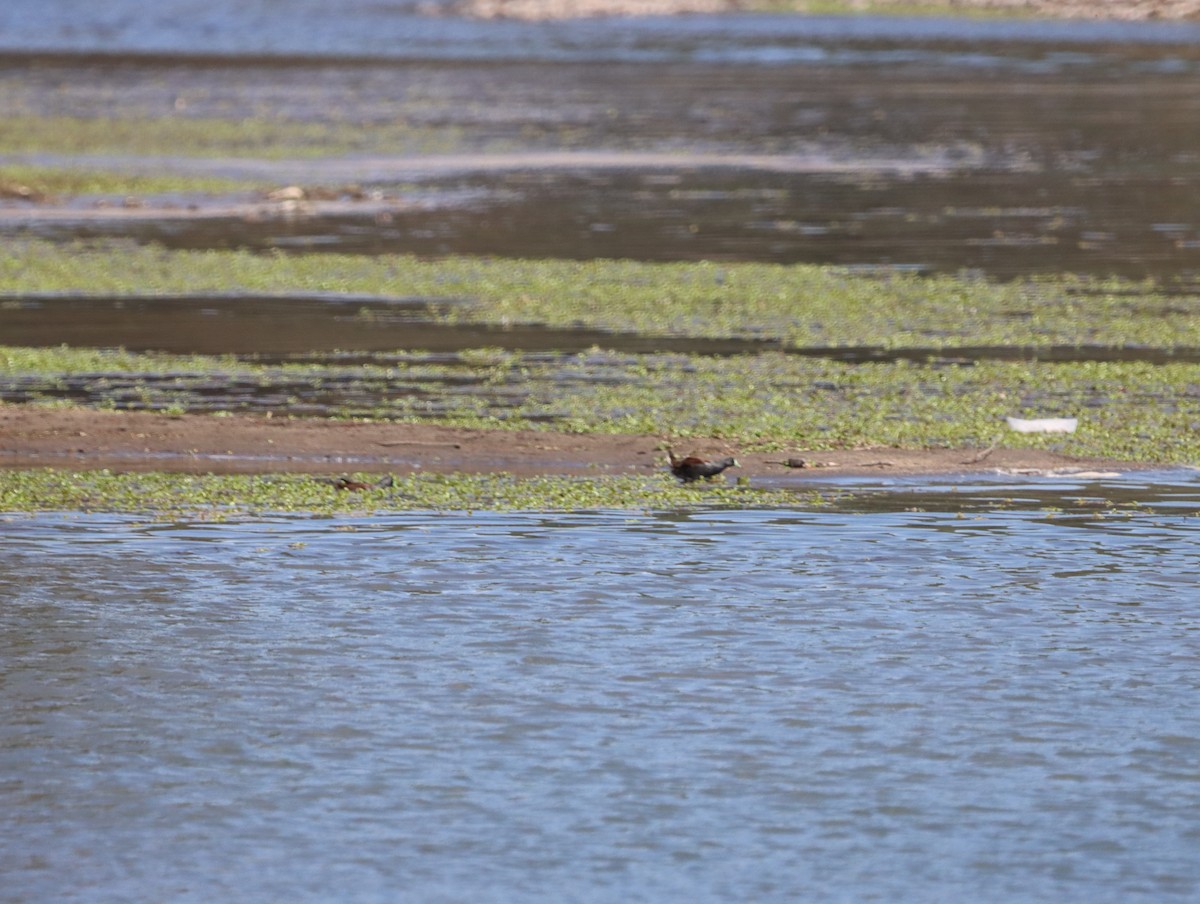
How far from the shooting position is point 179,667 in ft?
42.0

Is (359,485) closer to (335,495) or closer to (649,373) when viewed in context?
(335,495)

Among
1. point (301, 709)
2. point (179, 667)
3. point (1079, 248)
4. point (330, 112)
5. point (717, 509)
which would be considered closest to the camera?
point (301, 709)

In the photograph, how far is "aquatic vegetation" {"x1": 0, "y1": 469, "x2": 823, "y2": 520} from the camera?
54.9ft

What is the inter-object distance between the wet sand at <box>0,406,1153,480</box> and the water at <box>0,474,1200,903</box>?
1.21 meters

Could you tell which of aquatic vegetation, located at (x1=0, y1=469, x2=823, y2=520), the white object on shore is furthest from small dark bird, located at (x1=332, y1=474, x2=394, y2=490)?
the white object on shore

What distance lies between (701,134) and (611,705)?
4304 centimetres

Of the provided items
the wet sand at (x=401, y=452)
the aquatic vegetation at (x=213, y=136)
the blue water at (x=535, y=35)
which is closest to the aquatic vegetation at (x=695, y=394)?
the wet sand at (x=401, y=452)

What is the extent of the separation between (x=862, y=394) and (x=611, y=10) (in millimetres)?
95610

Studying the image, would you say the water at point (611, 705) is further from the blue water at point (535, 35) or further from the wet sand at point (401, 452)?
the blue water at point (535, 35)

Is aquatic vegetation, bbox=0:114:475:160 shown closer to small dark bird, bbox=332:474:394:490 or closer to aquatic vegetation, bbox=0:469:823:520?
aquatic vegetation, bbox=0:469:823:520

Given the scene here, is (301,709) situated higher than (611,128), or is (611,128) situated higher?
(611,128)

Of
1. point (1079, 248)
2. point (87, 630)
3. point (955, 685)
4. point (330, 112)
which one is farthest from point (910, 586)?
point (330, 112)

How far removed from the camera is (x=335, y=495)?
55.9 ft

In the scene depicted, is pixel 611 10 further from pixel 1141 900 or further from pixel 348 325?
pixel 1141 900
